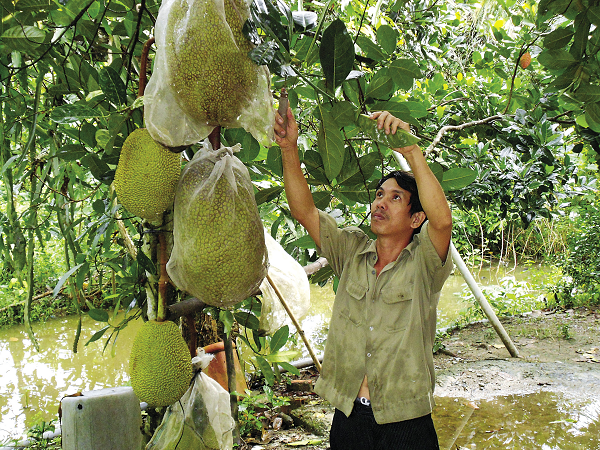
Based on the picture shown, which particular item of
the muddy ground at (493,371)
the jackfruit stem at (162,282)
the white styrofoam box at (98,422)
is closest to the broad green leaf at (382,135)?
the jackfruit stem at (162,282)

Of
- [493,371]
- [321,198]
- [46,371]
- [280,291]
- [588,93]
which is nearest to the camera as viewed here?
[588,93]

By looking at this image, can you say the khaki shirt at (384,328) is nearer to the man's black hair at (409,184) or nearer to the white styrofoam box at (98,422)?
the man's black hair at (409,184)

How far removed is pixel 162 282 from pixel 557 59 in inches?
37.7

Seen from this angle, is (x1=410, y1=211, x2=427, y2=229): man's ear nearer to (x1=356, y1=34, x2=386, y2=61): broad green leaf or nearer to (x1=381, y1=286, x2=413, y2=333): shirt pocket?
(x1=381, y1=286, x2=413, y2=333): shirt pocket

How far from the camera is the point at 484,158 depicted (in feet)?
6.30

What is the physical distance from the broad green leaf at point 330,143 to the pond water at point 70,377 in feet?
6.31

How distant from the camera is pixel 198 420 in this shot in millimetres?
1133

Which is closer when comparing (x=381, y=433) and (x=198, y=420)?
(x=198, y=420)

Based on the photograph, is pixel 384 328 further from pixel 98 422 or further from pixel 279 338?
pixel 98 422

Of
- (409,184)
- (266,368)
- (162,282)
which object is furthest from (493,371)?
(162,282)

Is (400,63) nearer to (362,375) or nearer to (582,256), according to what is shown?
(362,375)

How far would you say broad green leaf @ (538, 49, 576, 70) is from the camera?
1.04 m

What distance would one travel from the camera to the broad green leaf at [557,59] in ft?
3.43

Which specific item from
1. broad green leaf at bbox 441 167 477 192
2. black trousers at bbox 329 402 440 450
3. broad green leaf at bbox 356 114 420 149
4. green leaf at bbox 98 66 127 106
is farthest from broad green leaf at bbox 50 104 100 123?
black trousers at bbox 329 402 440 450
